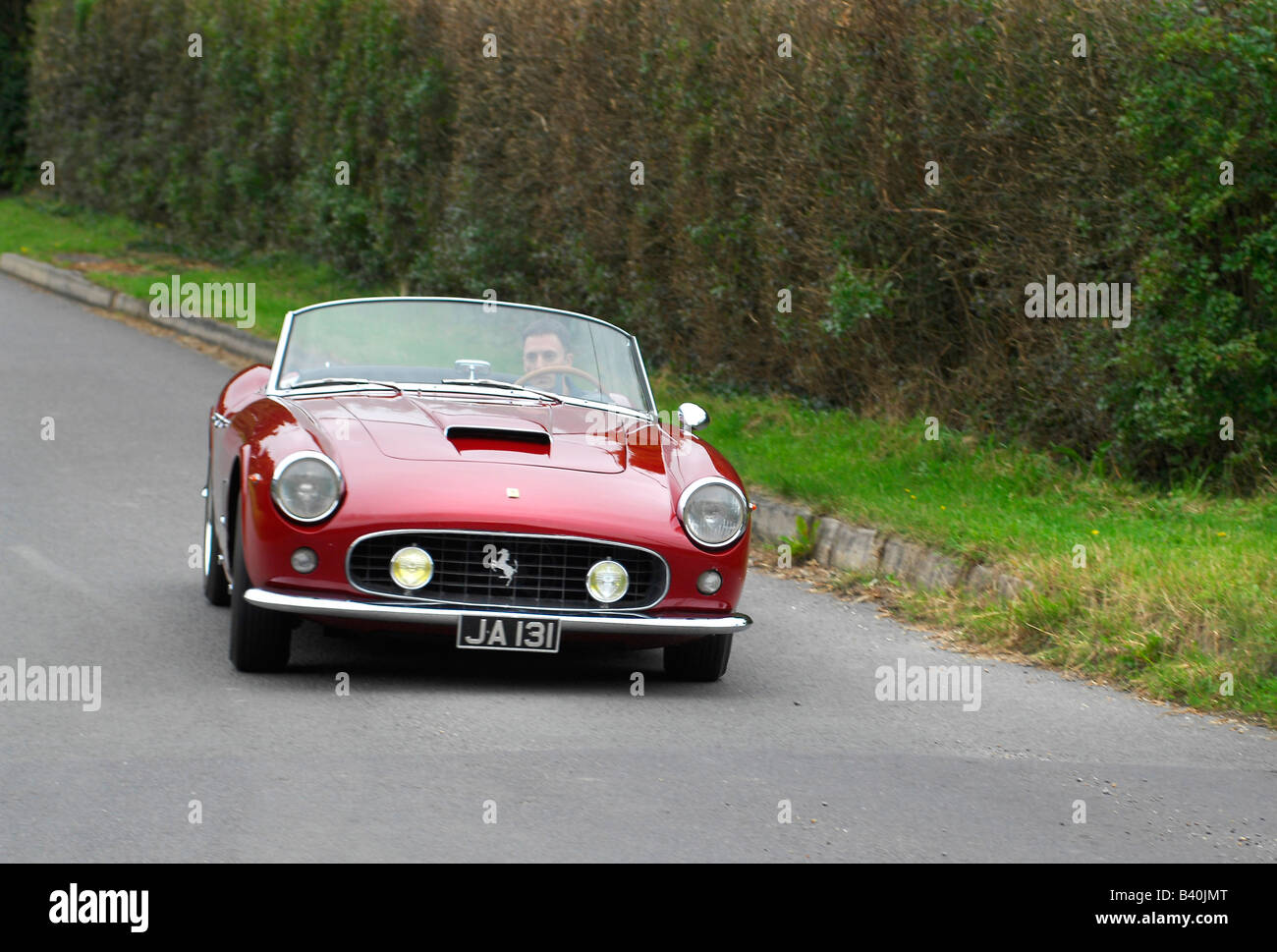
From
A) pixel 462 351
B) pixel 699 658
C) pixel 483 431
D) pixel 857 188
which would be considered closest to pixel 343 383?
pixel 462 351

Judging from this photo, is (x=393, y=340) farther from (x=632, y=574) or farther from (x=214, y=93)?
(x=214, y=93)

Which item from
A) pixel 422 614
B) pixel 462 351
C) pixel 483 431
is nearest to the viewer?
pixel 422 614

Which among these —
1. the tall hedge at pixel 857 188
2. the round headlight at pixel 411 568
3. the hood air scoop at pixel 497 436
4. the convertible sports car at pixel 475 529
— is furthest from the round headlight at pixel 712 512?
the tall hedge at pixel 857 188

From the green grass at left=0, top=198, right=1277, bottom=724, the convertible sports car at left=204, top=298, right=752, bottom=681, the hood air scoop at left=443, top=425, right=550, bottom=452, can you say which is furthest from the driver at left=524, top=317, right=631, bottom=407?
the green grass at left=0, top=198, right=1277, bottom=724

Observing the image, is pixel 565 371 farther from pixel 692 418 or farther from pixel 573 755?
pixel 573 755

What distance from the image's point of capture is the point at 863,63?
37.6 ft

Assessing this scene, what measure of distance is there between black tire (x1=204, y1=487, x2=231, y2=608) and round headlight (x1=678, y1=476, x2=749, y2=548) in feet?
7.05

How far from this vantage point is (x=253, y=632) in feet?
20.1

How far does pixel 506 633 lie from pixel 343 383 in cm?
162

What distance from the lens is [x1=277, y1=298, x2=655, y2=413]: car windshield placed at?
7223 millimetres

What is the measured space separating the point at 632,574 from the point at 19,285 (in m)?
16.1

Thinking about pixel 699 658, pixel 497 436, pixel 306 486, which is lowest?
pixel 699 658

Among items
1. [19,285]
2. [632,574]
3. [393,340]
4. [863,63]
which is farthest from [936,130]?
[19,285]

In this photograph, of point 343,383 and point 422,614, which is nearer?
point 422,614
